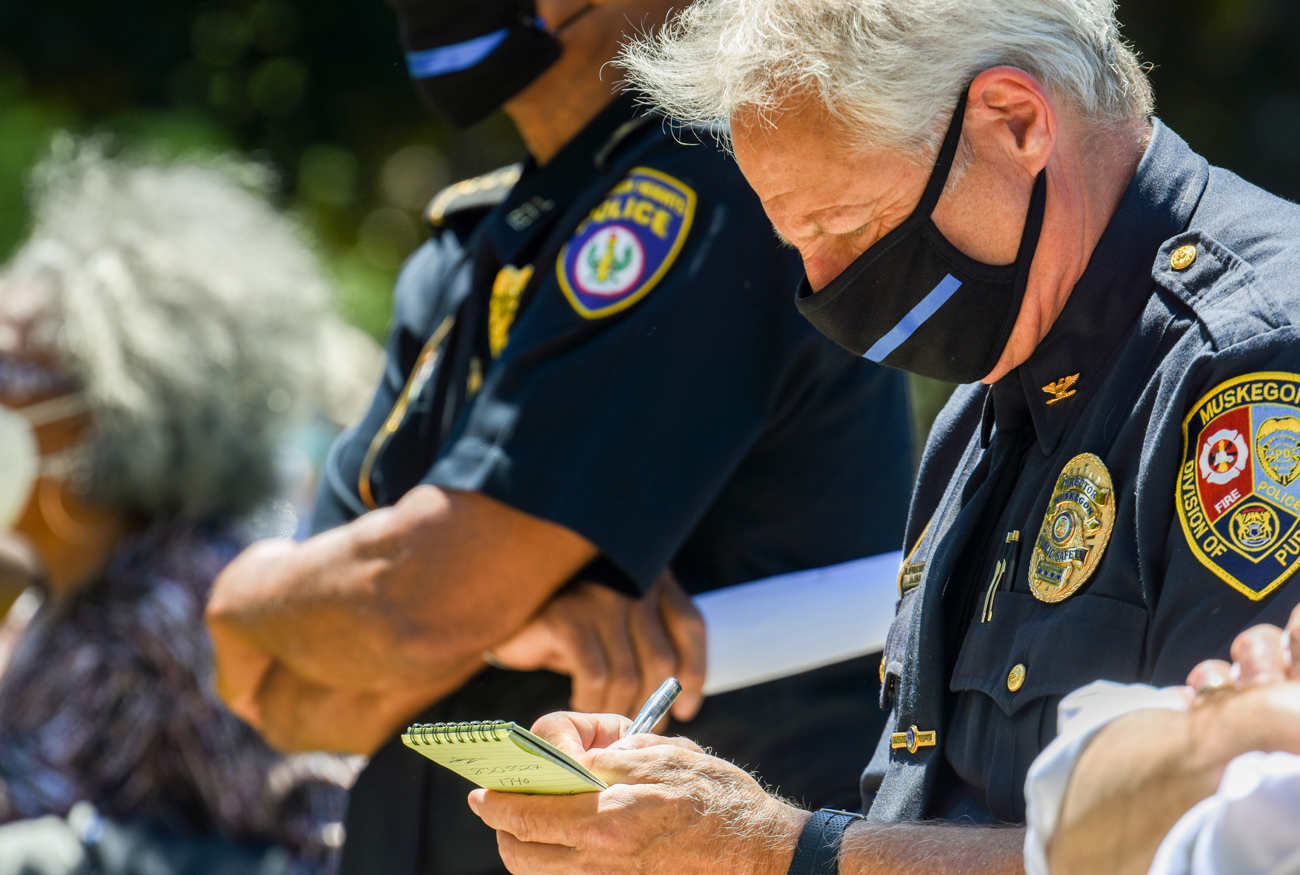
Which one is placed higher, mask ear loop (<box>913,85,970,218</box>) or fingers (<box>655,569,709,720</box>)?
mask ear loop (<box>913,85,970,218</box>)

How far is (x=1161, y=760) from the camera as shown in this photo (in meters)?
1.04

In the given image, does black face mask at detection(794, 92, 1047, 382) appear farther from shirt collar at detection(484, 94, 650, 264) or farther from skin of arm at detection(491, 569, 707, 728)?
shirt collar at detection(484, 94, 650, 264)

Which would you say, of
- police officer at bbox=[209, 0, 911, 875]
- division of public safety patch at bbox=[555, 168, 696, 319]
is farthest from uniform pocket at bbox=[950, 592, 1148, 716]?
division of public safety patch at bbox=[555, 168, 696, 319]

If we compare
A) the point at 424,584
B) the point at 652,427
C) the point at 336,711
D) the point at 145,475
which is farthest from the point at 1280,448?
the point at 145,475

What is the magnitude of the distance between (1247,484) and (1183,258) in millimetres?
323

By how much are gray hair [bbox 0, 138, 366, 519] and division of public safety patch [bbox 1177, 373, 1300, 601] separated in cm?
296

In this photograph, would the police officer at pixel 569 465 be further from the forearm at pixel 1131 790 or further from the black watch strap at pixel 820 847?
the forearm at pixel 1131 790

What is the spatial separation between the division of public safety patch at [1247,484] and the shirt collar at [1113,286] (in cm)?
23

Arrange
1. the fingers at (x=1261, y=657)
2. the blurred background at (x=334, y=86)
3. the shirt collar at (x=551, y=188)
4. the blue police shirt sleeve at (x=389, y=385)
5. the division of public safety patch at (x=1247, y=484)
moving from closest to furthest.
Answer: the fingers at (x=1261, y=657)
the division of public safety patch at (x=1247, y=484)
the shirt collar at (x=551, y=188)
the blue police shirt sleeve at (x=389, y=385)
the blurred background at (x=334, y=86)

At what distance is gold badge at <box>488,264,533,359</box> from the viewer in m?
2.65

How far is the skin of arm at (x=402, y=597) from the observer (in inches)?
94.5

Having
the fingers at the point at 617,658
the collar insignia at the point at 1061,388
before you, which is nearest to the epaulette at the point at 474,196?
the fingers at the point at 617,658

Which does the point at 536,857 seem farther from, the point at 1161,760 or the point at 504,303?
the point at 504,303

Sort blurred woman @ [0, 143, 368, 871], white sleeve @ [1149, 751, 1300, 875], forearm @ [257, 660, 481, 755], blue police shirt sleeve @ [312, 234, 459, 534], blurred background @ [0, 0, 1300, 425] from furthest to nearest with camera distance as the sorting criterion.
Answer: blurred background @ [0, 0, 1300, 425] < blurred woman @ [0, 143, 368, 871] < blue police shirt sleeve @ [312, 234, 459, 534] < forearm @ [257, 660, 481, 755] < white sleeve @ [1149, 751, 1300, 875]
